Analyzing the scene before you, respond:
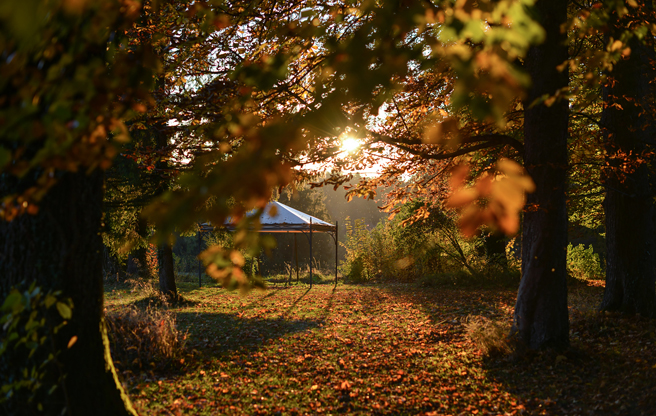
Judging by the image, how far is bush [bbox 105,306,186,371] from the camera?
16.6 ft

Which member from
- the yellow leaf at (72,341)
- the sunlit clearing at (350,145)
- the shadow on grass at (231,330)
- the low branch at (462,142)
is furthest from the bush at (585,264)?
the yellow leaf at (72,341)

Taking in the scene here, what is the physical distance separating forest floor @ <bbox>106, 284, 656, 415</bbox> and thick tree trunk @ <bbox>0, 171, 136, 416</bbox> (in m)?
1.05

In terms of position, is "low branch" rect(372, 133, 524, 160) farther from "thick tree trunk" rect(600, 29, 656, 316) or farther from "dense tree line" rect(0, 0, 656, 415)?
"thick tree trunk" rect(600, 29, 656, 316)

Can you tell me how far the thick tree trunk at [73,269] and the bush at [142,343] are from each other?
2.56 metres

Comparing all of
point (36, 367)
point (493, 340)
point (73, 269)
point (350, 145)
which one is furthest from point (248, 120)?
point (493, 340)

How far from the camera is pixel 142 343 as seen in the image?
535cm

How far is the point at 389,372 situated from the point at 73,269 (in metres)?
3.93

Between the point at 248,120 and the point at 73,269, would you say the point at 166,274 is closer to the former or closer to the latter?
the point at 73,269

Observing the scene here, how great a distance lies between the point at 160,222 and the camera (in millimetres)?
1374

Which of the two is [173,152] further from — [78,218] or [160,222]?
[160,222]

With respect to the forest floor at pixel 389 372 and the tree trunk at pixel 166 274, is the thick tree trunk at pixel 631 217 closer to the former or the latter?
the forest floor at pixel 389 372

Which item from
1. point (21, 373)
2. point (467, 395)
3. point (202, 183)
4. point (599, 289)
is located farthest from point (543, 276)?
point (599, 289)

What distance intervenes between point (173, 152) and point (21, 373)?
317cm

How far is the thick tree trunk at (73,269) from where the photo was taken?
239 centimetres
